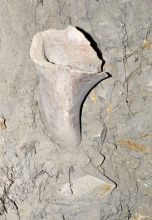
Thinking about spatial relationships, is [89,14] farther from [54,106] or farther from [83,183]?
[83,183]

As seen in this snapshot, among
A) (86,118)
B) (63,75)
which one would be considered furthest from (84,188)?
(63,75)

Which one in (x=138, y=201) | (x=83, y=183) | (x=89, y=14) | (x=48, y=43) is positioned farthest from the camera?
(x=89, y=14)

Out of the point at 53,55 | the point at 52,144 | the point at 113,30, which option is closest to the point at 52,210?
the point at 52,144

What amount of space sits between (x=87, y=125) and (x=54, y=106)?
386 mm

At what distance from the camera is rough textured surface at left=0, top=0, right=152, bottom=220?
4.37 ft

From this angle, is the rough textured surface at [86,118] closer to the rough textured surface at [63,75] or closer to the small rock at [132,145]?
the small rock at [132,145]

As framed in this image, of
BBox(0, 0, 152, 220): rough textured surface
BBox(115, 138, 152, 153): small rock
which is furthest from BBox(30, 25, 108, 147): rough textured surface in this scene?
BBox(115, 138, 152, 153): small rock

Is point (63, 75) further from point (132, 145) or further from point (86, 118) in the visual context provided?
point (132, 145)

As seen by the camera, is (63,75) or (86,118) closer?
(63,75)

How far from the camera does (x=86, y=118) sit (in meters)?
1.57

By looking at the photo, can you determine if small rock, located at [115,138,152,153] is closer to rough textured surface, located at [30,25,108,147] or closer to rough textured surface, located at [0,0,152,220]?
rough textured surface, located at [0,0,152,220]

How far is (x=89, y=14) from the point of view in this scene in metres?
1.63

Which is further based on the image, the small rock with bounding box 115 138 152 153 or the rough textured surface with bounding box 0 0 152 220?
the small rock with bounding box 115 138 152 153

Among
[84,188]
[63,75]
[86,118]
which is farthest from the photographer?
[86,118]
